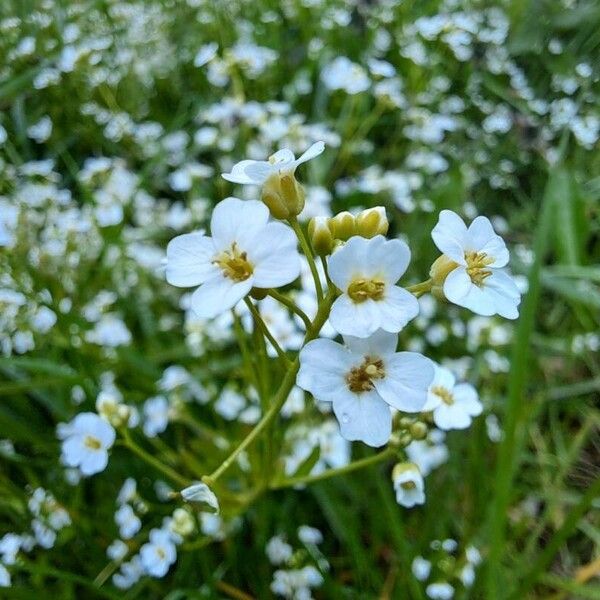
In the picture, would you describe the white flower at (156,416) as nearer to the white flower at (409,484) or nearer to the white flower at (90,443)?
the white flower at (90,443)

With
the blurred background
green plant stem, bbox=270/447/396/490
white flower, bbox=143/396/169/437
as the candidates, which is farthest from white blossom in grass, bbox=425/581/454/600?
white flower, bbox=143/396/169/437

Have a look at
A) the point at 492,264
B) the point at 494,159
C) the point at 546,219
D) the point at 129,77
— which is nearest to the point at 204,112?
the point at 129,77

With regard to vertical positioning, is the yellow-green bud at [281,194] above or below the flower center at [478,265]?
above

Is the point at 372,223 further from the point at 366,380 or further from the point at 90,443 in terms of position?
the point at 90,443

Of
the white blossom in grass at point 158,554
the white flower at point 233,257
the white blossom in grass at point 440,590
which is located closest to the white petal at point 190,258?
the white flower at point 233,257

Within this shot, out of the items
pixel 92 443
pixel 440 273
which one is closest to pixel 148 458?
pixel 92 443

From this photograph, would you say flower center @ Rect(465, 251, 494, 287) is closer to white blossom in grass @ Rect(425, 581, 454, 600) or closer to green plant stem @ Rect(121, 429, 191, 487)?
green plant stem @ Rect(121, 429, 191, 487)

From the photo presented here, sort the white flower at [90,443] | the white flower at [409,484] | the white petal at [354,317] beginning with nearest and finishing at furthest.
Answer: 1. the white petal at [354,317]
2. the white flower at [409,484]
3. the white flower at [90,443]

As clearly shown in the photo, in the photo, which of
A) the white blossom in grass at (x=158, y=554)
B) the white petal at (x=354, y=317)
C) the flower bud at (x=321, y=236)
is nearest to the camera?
the white petal at (x=354, y=317)

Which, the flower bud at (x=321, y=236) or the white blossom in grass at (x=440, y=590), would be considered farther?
the white blossom in grass at (x=440, y=590)
